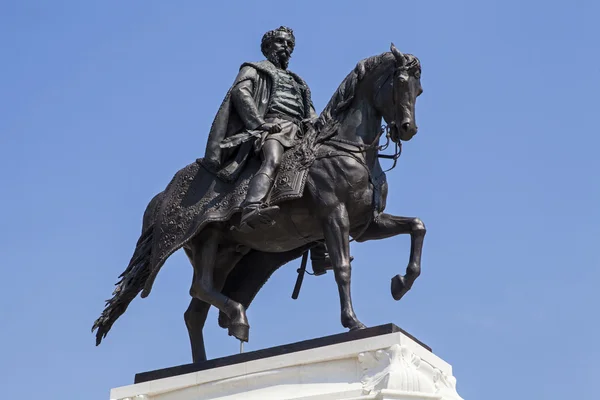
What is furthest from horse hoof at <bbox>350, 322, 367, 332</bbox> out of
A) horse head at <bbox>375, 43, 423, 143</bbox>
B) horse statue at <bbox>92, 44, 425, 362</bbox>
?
horse head at <bbox>375, 43, 423, 143</bbox>

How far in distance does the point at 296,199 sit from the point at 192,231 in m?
1.16

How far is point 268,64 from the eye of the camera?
13.5 m

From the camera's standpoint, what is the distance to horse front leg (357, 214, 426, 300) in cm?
1220

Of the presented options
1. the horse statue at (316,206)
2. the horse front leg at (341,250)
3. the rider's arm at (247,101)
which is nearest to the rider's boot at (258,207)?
the horse statue at (316,206)

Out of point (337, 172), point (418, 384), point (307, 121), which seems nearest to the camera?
point (418, 384)

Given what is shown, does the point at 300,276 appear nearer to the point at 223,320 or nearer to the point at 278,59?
the point at 223,320

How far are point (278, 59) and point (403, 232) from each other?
99.8 inches

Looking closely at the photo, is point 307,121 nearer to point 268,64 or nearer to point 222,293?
point 268,64

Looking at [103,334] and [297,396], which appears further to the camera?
[103,334]

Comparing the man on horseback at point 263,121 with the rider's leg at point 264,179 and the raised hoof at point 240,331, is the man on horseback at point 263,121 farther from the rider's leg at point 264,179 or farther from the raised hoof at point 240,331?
the raised hoof at point 240,331

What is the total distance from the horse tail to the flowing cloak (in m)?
0.97

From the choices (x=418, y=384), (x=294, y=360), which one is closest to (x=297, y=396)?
(x=294, y=360)

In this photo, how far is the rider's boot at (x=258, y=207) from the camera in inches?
474

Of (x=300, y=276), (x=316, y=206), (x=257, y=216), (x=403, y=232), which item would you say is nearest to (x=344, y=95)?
(x=316, y=206)
